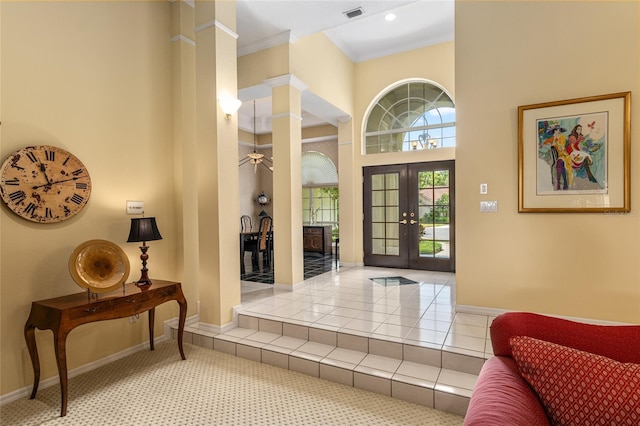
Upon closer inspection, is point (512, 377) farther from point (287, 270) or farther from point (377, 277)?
point (377, 277)

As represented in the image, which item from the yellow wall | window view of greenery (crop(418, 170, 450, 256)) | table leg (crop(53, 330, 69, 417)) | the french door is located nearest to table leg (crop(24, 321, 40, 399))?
the yellow wall

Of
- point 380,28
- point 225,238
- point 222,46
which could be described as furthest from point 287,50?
point 225,238

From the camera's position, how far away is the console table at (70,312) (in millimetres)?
2195

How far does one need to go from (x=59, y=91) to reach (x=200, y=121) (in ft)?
3.71

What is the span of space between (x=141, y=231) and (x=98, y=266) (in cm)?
41

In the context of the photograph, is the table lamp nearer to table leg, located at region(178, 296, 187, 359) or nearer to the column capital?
table leg, located at region(178, 296, 187, 359)

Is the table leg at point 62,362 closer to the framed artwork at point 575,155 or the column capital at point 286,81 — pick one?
the column capital at point 286,81

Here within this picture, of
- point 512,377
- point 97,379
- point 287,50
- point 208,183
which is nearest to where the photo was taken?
point 512,377

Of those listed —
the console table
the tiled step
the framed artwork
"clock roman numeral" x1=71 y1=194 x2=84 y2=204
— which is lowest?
the tiled step

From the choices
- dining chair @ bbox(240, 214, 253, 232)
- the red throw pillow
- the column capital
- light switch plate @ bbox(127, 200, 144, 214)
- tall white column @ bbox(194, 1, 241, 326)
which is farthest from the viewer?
dining chair @ bbox(240, 214, 253, 232)

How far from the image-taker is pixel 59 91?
2.62 m

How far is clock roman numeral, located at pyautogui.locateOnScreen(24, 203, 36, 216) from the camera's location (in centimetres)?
241

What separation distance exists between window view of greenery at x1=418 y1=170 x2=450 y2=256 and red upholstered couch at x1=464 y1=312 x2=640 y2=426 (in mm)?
4220

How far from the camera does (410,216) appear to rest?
5.80 metres
